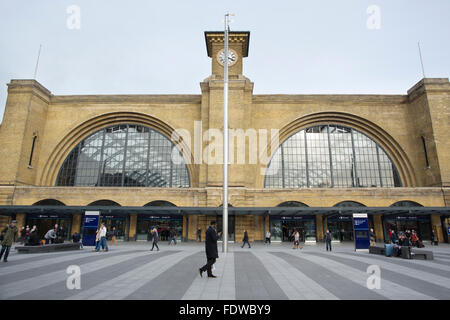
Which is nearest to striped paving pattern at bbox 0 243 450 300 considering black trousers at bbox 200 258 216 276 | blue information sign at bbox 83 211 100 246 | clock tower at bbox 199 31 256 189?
black trousers at bbox 200 258 216 276

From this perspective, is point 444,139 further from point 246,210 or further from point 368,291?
point 368,291

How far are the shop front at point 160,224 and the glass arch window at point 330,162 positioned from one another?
11052 mm

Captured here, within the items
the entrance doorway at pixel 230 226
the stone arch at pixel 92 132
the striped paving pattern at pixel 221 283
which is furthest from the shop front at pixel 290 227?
the striped paving pattern at pixel 221 283

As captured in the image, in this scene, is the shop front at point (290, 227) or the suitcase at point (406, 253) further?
the shop front at point (290, 227)

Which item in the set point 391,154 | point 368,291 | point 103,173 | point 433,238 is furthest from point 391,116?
point 103,173

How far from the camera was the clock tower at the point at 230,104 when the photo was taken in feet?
91.5

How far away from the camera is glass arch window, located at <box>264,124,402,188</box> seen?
31938 millimetres

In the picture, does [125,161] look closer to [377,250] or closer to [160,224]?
[160,224]

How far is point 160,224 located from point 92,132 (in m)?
16.0

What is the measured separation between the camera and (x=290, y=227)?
90.4 ft

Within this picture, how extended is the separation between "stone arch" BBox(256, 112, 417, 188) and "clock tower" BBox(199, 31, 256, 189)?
4371 mm

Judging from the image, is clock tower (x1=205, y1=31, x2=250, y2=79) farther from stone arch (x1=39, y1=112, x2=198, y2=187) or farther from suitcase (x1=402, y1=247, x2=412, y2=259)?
suitcase (x1=402, y1=247, x2=412, y2=259)

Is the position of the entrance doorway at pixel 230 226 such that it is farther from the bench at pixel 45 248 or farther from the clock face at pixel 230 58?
the clock face at pixel 230 58

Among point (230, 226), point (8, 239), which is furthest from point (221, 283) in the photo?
point (230, 226)
